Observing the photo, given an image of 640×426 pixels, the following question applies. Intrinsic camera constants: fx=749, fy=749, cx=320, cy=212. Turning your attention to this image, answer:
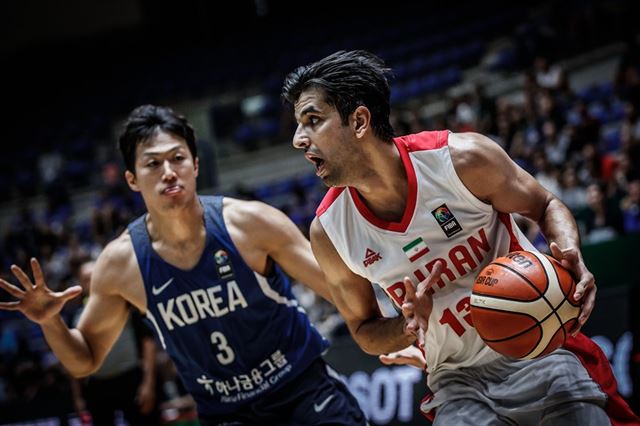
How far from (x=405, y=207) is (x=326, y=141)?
413 millimetres

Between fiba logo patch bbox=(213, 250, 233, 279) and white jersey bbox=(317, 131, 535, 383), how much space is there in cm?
80

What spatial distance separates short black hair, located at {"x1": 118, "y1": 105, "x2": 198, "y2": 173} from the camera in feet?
12.4

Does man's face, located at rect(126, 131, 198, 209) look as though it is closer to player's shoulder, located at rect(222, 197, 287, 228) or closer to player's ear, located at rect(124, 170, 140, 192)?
player's ear, located at rect(124, 170, 140, 192)

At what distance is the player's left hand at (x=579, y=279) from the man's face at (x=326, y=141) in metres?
Result: 0.84

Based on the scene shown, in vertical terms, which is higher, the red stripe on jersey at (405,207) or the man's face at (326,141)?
the man's face at (326,141)

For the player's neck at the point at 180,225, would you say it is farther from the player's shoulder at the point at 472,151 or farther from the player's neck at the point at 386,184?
the player's shoulder at the point at 472,151

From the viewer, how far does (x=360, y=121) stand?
2.96 m

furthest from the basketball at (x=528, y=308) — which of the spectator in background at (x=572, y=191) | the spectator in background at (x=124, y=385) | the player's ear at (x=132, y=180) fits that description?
the spectator in background at (x=572, y=191)

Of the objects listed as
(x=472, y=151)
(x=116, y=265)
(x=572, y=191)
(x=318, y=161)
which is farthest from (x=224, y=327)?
(x=572, y=191)

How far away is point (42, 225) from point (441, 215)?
12272 millimetres

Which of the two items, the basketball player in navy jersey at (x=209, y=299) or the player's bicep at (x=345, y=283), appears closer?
the player's bicep at (x=345, y=283)

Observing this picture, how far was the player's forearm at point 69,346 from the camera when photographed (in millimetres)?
3615

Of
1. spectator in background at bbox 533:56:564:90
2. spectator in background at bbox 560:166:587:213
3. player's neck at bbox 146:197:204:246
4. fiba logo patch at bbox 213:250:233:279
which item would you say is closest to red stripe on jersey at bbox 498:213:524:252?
fiba logo patch at bbox 213:250:233:279

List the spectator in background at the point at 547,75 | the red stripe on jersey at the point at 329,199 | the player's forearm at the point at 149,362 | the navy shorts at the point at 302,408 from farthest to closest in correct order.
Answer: the spectator in background at the point at 547,75 < the player's forearm at the point at 149,362 < the navy shorts at the point at 302,408 < the red stripe on jersey at the point at 329,199
